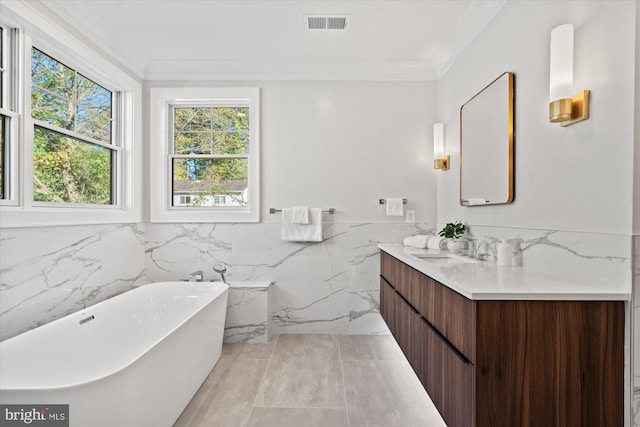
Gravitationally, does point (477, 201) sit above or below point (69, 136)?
below

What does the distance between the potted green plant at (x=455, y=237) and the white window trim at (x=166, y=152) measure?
1.63 m

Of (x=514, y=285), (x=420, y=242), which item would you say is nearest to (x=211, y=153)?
(x=420, y=242)

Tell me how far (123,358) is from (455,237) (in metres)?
2.33

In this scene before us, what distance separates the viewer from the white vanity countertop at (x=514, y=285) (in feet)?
3.90

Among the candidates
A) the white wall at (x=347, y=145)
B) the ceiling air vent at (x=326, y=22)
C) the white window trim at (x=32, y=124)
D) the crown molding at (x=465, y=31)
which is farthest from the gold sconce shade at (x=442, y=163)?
the white window trim at (x=32, y=124)

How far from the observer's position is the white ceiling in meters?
2.25

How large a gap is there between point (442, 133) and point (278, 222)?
5.34 ft

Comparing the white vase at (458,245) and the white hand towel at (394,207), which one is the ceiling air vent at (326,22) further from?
the white vase at (458,245)

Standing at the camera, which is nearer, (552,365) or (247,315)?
(552,365)

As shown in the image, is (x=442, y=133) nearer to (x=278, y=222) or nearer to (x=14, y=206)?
(x=278, y=222)

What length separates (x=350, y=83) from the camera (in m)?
3.13

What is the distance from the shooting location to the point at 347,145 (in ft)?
10.3

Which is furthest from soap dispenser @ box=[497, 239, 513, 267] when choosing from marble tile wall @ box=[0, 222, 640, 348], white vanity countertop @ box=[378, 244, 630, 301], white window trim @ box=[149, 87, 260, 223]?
white window trim @ box=[149, 87, 260, 223]

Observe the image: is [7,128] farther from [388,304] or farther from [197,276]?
[388,304]
